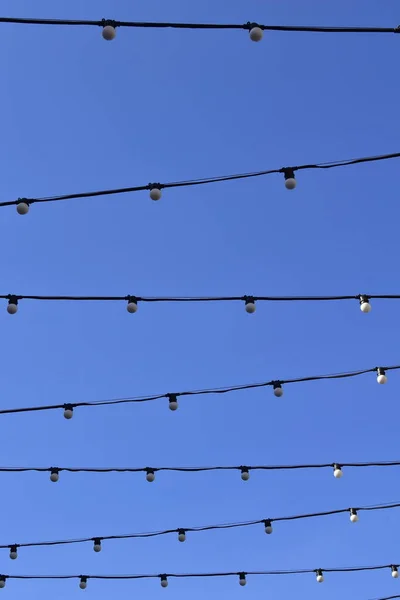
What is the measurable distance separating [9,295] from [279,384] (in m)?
2.88

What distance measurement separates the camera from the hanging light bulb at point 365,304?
920 centimetres

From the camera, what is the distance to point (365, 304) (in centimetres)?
920

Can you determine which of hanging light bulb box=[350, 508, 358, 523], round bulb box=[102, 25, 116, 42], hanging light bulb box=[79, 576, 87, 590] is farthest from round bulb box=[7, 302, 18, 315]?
hanging light bulb box=[350, 508, 358, 523]

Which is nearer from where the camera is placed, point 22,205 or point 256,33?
point 256,33

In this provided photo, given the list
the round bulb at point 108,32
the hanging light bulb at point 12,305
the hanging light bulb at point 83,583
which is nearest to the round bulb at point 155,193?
the round bulb at point 108,32

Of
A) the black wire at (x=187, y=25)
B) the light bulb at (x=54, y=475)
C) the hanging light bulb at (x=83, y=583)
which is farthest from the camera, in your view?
the hanging light bulb at (x=83, y=583)

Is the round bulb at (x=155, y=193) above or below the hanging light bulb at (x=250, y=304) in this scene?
above

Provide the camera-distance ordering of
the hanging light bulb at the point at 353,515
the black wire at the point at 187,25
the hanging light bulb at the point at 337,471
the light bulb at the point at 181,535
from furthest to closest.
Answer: the light bulb at the point at 181,535
the hanging light bulb at the point at 353,515
the hanging light bulb at the point at 337,471
the black wire at the point at 187,25

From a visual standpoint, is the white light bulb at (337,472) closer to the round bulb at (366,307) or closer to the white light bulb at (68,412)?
the round bulb at (366,307)

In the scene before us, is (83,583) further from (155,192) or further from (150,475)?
(155,192)

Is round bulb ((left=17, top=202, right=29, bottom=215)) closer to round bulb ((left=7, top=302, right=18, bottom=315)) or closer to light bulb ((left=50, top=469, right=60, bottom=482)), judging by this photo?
round bulb ((left=7, top=302, right=18, bottom=315))

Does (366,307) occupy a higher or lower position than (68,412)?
higher

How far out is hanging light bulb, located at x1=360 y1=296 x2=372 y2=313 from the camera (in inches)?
362

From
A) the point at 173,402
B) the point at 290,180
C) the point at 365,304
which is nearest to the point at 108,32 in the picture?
the point at 290,180
